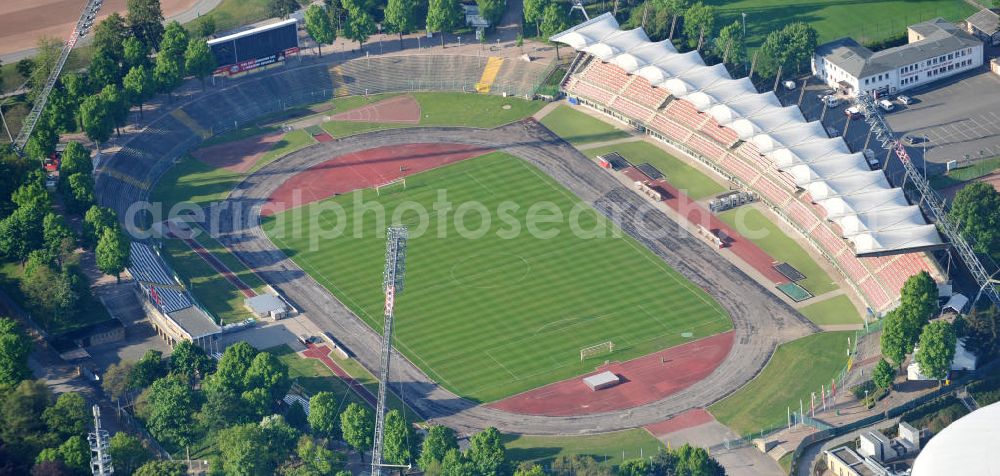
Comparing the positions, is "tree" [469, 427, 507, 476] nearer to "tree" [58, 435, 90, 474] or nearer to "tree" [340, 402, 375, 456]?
"tree" [340, 402, 375, 456]

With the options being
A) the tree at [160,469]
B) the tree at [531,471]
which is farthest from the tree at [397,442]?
the tree at [160,469]

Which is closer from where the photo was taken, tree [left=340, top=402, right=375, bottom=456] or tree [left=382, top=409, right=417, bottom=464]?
tree [left=382, top=409, right=417, bottom=464]

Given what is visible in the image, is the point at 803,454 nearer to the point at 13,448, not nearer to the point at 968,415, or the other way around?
the point at 968,415

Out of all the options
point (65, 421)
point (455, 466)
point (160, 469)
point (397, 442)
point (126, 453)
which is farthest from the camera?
point (65, 421)

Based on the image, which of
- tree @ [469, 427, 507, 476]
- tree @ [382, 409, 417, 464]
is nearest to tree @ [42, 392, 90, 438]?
tree @ [382, 409, 417, 464]

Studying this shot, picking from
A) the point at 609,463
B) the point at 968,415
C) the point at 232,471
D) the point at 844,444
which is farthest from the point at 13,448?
the point at 968,415

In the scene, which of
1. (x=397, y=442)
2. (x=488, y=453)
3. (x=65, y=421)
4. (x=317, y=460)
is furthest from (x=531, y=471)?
(x=65, y=421)

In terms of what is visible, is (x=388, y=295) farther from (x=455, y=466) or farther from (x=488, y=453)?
(x=488, y=453)
